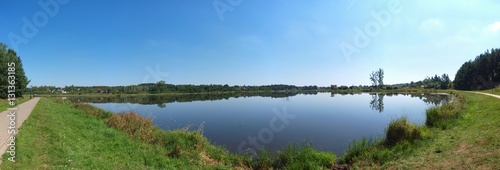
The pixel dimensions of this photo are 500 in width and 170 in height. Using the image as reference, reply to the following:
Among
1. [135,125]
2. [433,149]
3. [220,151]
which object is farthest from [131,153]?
[433,149]

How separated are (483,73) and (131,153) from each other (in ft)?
313

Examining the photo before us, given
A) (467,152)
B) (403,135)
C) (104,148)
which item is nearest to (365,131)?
(403,135)

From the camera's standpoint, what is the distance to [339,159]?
45.8 ft

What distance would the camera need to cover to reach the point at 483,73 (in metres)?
75.6

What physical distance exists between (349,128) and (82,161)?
827 inches

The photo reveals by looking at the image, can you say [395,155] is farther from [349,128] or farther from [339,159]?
[349,128]

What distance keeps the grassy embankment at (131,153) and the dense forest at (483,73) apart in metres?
79.4

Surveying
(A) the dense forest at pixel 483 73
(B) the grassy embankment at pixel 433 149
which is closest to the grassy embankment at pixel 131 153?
(B) the grassy embankment at pixel 433 149

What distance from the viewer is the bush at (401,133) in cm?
1388

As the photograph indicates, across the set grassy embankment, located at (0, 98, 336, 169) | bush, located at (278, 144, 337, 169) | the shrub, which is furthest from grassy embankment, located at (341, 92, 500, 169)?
the shrub

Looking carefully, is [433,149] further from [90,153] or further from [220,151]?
[90,153]

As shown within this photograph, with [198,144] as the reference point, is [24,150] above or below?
above

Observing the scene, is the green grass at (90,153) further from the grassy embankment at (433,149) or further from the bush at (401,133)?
the bush at (401,133)

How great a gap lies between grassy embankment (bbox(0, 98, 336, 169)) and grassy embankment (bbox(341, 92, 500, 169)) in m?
1.91
